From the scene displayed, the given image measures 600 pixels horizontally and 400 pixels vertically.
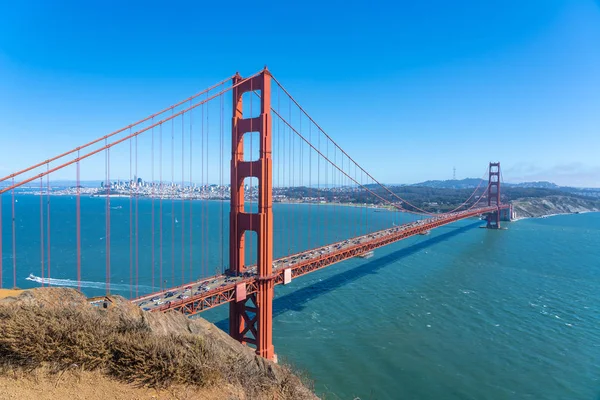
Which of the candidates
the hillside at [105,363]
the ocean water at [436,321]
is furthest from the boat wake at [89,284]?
the hillside at [105,363]

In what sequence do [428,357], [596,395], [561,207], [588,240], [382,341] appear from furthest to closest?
[561,207] < [588,240] < [382,341] < [428,357] < [596,395]

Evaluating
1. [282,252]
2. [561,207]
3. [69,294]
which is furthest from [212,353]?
[561,207]

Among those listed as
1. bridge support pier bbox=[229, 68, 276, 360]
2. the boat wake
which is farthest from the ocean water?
bridge support pier bbox=[229, 68, 276, 360]

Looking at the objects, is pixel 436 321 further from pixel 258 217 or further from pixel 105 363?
pixel 105 363

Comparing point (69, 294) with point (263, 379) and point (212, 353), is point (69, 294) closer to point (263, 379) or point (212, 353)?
point (212, 353)

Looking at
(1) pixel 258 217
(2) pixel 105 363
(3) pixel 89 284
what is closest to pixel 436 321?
(1) pixel 258 217
